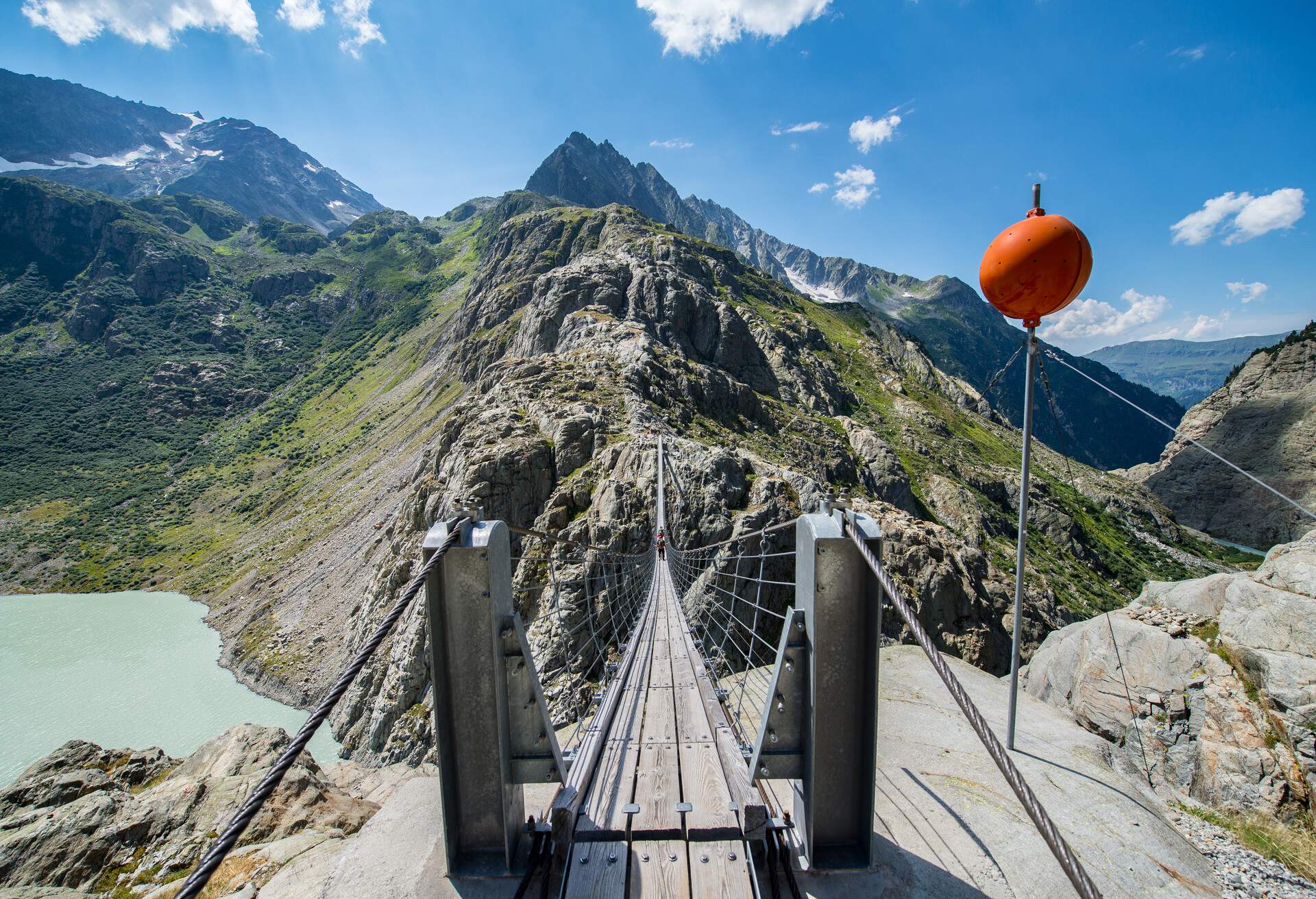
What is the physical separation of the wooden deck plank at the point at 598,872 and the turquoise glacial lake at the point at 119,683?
92.6 feet

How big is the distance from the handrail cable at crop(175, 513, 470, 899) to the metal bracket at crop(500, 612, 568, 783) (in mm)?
454

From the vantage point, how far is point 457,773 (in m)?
2.19

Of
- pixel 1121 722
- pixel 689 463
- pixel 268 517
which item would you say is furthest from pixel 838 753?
pixel 268 517

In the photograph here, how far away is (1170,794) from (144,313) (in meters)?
180

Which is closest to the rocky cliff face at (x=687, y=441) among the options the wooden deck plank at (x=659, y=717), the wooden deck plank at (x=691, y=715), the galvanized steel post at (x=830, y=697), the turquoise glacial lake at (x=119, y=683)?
the galvanized steel post at (x=830, y=697)

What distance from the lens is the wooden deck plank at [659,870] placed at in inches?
81.0

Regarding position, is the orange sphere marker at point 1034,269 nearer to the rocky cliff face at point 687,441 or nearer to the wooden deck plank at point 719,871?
the rocky cliff face at point 687,441

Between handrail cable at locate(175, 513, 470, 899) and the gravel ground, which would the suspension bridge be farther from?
the gravel ground

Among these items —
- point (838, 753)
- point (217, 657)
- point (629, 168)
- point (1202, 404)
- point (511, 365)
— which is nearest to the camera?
point (838, 753)

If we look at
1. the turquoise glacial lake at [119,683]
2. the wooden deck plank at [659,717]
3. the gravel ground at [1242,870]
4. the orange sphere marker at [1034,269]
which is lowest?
the turquoise glacial lake at [119,683]

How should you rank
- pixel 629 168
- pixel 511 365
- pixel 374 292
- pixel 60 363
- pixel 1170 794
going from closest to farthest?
pixel 1170 794 → pixel 511 365 → pixel 60 363 → pixel 374 292 → pixel 629 168

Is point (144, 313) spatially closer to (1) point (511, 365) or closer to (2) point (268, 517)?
(2) point (268, 517)

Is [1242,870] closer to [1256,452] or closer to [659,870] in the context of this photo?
[659,870]

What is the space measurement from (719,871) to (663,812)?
0.40 metres
